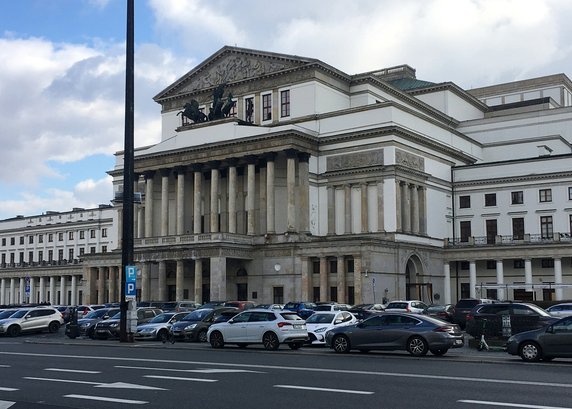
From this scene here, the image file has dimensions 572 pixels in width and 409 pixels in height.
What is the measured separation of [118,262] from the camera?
7756 cm

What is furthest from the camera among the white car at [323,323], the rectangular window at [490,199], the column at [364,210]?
the rectangular window at [490,199]

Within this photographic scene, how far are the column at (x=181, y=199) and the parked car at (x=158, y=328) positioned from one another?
121 ft

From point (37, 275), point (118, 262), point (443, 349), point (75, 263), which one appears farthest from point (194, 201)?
point (443, 349)

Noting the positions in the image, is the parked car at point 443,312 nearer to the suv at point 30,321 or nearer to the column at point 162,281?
the suv at point 30,321

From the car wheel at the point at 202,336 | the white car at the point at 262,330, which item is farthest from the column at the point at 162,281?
the white car at the point at 262,330

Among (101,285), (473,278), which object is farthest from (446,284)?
(101,285)

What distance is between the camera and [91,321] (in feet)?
144

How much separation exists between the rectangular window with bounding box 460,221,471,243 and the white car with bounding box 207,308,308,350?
48181 mm

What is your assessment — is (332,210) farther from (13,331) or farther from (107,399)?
(107,399)

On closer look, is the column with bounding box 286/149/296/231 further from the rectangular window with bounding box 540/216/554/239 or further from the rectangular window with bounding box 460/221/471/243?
the rectangular window with bounding box 540/216/554/239

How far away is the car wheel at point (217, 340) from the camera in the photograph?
3169 centimetres

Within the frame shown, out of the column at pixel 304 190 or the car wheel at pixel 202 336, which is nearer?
the car wheel at pixel 202 336

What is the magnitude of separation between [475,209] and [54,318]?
144 feet

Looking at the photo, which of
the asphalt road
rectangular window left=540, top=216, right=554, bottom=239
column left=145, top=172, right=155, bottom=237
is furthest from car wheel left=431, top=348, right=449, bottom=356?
→ column left=145, top=172, right=155, bottom=237
